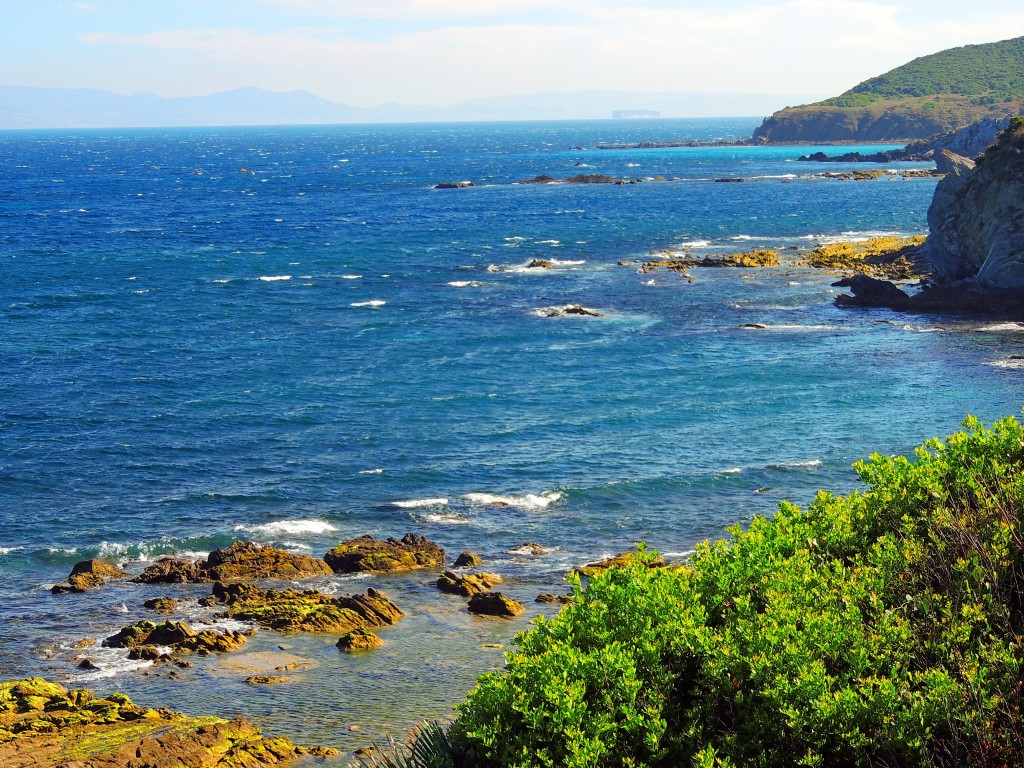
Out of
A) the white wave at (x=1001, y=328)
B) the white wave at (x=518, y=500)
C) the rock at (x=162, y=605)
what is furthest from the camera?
the white wave at (x=1001, y=328)

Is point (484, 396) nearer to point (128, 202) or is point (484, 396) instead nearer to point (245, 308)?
point (245, 308)

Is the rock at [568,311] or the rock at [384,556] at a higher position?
the rock at [568,311]

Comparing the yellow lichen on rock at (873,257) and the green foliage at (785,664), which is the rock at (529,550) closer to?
the green foliage at (785,664)

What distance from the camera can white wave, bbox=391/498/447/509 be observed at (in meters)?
43.7

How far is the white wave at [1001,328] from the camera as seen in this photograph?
2736 inches

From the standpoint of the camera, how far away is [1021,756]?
43.0ft

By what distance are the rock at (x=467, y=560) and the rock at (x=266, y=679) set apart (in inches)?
397

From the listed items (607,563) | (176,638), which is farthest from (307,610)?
(607,563)

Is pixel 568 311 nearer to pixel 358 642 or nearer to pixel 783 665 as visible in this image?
pixel 358 642

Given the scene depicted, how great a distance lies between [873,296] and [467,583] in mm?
54642

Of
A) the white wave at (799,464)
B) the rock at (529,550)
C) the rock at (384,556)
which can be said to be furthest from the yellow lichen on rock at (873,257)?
the rock at (384,556)

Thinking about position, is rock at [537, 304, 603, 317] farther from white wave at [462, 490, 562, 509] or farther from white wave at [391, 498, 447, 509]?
white wave at [391, 498, 447, 509]

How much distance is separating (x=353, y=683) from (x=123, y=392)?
36.7m

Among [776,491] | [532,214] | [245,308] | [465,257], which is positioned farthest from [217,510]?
[532,214]
